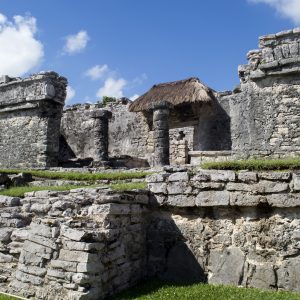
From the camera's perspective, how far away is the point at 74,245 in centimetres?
489

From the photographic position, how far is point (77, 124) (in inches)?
901

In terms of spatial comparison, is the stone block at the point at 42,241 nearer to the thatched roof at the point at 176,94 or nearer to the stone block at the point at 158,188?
the stone block at the point at 158,188

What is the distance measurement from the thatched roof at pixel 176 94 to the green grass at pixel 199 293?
12.6 meters

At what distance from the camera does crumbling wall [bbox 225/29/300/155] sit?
11953mm

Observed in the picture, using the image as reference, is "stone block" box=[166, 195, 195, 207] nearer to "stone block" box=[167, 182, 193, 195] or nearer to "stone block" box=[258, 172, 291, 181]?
"stone block" box=[167, 182, 193, 195]

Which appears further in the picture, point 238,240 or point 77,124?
point 77,124

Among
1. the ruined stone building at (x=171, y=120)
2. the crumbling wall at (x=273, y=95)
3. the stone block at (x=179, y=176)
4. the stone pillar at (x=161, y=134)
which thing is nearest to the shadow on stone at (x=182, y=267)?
the stone block at (x=179, y=176)

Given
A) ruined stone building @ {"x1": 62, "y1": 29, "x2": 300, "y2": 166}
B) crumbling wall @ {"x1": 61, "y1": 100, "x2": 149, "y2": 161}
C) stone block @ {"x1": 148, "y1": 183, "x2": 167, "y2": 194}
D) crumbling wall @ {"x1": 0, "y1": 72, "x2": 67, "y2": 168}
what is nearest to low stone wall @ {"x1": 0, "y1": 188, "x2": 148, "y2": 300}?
stone block @ {"x1": 148, "y1": 183, "x2": 167, "y2": 194}

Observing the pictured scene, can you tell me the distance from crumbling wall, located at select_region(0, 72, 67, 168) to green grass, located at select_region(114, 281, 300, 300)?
37.5 ft

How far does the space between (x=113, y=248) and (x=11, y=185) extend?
5.52 metres

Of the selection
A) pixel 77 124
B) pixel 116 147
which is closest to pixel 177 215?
pixel 116 147

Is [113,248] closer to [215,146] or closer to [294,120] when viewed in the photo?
[294,120]

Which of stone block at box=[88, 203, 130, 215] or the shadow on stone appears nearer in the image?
stone block at box=[88, 203, 130, 215]

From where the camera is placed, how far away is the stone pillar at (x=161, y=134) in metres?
13.4
